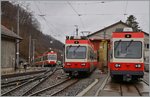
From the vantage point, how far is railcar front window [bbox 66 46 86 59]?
89.6 ft

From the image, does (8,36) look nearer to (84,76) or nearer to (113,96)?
(84,76)

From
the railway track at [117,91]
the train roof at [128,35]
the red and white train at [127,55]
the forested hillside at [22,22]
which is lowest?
the railway track at [117,91]

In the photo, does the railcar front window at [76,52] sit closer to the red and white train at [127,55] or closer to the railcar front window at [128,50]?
Result: the red and white train at [127,55]

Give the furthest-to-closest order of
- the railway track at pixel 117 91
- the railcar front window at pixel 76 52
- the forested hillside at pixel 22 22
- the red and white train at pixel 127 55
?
the forested hillside at pixel 22 22 → the railcar front window at pixel 76 52 → the red and white train at pixel 127 55 → the railway track at pixel 117 91

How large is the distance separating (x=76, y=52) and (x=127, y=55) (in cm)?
713

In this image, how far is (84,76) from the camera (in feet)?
100

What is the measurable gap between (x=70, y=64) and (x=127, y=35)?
7.14m

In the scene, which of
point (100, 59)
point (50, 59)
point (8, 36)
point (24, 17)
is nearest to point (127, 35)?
point (8, 36)

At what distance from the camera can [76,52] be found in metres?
27.4

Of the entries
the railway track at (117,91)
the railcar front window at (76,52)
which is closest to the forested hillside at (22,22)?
the railcar front window at (76,52)

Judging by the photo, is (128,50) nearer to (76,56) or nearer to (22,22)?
(76,56)

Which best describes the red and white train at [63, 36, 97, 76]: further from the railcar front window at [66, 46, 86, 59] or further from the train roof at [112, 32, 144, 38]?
the train roof at [112, 32, 144, 38]

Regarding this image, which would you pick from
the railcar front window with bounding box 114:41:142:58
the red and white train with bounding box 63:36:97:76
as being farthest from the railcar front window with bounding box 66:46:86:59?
the railcar front window with bounding box 114:41:142:58

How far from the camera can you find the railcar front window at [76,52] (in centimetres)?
2731
